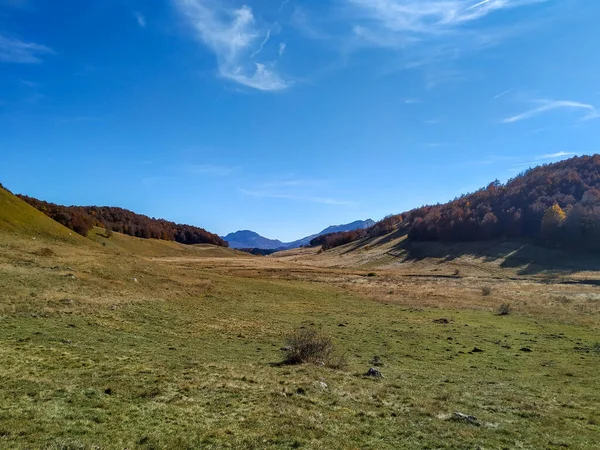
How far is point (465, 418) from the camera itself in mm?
11867

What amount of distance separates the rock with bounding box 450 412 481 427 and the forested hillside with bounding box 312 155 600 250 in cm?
13150

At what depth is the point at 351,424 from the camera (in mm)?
11062

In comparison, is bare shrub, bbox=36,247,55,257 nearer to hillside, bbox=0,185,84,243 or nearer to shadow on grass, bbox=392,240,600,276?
hillside, bbox=0,185,84,243

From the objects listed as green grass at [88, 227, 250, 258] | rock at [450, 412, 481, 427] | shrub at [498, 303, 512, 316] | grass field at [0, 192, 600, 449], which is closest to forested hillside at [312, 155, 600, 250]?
shrub at [498, 303, 512, 316]

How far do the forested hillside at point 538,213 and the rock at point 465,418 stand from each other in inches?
5177

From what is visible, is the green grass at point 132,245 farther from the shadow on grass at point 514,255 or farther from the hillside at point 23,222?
the shadow on grass at point 514,255

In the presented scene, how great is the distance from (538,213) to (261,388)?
16114 cm

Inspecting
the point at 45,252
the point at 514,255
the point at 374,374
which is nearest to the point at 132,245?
the point at 45,252

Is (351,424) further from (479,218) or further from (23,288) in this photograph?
(479,218)

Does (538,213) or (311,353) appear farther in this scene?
(538,213)

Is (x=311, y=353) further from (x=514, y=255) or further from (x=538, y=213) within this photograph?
(x=538, y=213)

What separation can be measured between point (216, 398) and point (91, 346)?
9.21 m

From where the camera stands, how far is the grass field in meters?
→ 10.0

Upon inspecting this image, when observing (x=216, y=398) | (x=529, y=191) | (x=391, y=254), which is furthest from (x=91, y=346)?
(x=529, y=191)
